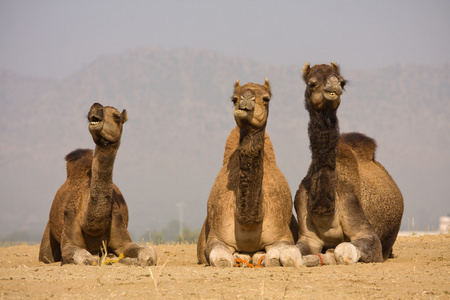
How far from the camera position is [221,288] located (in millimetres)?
6047

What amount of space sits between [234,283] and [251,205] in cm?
196

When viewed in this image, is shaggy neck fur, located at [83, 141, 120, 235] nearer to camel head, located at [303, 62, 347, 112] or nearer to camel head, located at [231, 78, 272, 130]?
camel head, located at [231, 78, 272, 130]

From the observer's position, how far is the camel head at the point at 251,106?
8.06 meters

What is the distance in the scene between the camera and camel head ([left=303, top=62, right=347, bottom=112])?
8.04 meters

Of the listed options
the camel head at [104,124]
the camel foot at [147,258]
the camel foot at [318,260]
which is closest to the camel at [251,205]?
the camel foot at [318,260]

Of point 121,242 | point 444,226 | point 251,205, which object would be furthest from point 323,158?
point 444,226

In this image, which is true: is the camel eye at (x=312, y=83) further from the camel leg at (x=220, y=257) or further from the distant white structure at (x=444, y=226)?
the distant white structure at (x=444, y=226)

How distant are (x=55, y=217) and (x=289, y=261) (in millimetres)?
4323

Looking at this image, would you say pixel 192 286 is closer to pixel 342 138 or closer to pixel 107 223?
pixel 107 223

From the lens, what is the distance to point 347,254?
8148 millimetres

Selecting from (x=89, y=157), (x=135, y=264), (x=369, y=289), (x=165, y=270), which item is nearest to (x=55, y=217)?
(x=89, y=157)

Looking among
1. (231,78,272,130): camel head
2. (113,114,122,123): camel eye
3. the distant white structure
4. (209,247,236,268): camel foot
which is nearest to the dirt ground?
(209,247,236,268): camel foot

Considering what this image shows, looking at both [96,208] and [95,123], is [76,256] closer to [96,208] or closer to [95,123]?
[96,208]

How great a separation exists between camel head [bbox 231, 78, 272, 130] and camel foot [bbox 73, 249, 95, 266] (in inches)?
106
